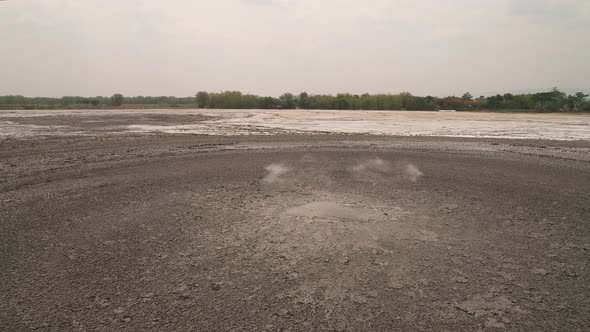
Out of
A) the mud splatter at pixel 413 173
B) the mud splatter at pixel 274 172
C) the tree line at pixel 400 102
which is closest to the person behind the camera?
the mud splatter at pixel 274 172

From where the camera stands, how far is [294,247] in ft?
10.6

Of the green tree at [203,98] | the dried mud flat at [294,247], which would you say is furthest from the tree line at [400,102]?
the dried mud flat at [294,247]

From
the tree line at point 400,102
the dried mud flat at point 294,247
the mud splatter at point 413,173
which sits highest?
the tree line at point 400,102

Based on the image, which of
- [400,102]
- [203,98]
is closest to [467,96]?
[400,102]

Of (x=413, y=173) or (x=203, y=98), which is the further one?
(x=203, y=98)

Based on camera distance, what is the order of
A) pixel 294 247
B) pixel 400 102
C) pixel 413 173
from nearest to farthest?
1. pixel 294 247
2. pixel 413 173
3. pixel 400 102

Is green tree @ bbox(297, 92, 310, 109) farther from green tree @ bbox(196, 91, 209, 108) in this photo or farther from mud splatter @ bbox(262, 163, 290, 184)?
mud splatter @ bbox(262, 163, 290, 184)

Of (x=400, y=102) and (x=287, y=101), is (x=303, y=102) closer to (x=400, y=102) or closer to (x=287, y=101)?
(x=287, y=101)

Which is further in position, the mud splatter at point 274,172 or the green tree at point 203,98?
the green tree at point 203,98

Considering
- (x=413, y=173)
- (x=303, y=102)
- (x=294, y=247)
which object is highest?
(x=303, y=102)

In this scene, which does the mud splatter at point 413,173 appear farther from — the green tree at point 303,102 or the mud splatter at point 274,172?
the green tree at point 303,102

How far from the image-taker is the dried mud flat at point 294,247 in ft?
7.39

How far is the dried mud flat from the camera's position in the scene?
2.25m

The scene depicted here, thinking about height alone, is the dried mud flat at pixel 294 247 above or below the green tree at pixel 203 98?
below
